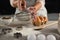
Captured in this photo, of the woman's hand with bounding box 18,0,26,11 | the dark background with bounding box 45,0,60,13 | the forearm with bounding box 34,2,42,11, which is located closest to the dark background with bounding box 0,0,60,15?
the dark background with bounding box 45,0,60,13

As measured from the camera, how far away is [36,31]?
1050 millimetres

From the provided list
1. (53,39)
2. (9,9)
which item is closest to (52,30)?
(53,39)

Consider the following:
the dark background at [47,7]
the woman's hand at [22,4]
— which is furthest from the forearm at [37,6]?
the dark background at [47,7]

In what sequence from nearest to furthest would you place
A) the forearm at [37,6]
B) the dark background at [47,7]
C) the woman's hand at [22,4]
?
the woman's hand at [22,4]
the forearm at [37,6]
the dark background at [47,7]

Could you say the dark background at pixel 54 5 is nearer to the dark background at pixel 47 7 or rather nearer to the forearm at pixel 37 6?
the dark background at pixel 47 7

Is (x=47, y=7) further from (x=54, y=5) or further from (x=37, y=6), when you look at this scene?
(x=37, y=6)

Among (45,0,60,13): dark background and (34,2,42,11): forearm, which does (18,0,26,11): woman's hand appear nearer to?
(34,2,42,11): forearm

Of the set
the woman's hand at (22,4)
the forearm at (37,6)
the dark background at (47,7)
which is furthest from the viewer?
the dark background at (47,7)

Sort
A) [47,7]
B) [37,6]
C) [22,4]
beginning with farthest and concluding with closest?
[47,7]
[37,6]
[22,4]

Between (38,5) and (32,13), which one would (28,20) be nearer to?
(32,13)

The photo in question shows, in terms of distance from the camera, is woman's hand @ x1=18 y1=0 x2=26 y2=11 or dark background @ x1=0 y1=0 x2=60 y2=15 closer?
woman's hand @ x1=18 y1=0 x2=26 y2=11

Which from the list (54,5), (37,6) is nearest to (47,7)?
(54,5)

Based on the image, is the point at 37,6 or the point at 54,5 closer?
the point at 37,6

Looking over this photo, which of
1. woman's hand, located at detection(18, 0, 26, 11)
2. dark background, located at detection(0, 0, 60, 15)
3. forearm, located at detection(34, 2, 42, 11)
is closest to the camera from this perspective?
woman's hand, located at detection(18, 0, 26, 11)
